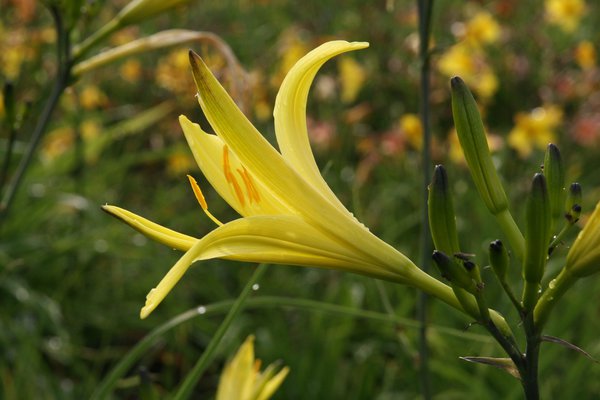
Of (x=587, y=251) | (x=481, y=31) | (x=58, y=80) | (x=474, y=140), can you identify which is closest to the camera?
(x=587, y=251)

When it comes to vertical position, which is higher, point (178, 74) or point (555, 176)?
point (555, 176)

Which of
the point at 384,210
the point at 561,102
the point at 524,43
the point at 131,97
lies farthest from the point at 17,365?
the point at 524,43

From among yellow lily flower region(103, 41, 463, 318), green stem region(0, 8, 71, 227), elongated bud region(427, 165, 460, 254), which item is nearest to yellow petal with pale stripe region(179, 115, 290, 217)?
yellow lily flower region(103, 41, 463, 318)

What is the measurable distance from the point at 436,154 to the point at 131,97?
3098mm

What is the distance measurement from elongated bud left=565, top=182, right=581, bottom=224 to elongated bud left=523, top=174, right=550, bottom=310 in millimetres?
104

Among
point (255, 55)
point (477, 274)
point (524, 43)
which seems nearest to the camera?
point (477, 274)

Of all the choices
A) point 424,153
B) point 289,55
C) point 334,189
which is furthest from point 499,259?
point 289,55

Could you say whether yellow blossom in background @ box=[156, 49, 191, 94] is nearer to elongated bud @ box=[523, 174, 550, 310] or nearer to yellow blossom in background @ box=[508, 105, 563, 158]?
yellow blossom in background @ box=[508, 105, 563, 158]

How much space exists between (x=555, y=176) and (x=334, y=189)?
2725 mm

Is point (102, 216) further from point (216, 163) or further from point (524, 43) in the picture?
point (524, 43)

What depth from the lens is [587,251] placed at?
2.71 ft

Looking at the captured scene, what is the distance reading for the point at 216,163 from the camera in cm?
98

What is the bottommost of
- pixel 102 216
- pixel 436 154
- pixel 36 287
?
pixel 36 287

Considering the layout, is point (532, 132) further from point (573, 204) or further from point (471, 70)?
point (573, 204)
